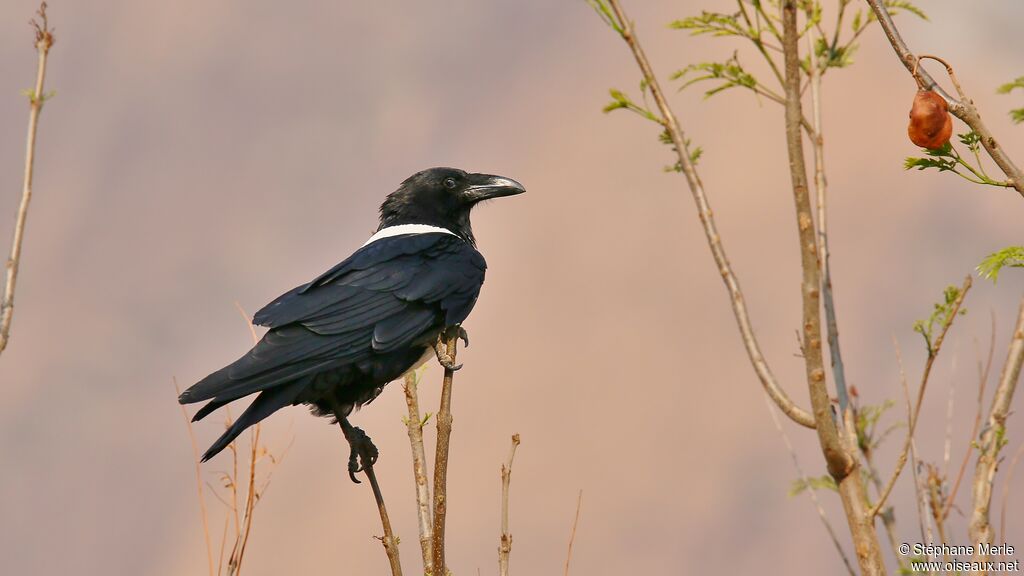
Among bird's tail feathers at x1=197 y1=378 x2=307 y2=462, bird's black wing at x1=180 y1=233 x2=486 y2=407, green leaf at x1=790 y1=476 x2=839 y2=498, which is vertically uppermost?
bird's black wing at x1=180 y1=233 x2=486 y2=407

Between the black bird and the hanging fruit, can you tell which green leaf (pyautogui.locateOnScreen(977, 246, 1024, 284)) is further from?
the black bird

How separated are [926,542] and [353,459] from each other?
2480 millimetres

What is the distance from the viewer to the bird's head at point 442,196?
6.06 meters

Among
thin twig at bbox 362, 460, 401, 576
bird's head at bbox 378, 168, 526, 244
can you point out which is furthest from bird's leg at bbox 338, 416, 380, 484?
bird's head at bbox 378, 168, 526, 244

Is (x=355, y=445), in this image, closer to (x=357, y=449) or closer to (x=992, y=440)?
(x=357, y=449)

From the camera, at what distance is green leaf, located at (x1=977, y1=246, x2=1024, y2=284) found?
348cm

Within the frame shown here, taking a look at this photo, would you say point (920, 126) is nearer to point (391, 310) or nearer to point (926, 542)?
point (926, 542)

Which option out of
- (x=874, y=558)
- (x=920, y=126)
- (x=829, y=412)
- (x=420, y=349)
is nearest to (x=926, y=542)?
(x=874, y=558)

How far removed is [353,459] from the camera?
15.5ft

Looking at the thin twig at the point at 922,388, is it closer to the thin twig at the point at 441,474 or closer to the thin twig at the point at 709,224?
the thin twig at the point at 709,224

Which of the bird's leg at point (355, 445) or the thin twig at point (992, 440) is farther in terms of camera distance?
the bird's leg at point (355, 445)

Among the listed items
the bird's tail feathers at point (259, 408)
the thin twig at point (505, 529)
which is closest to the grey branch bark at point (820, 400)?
the thin twig at point (505, 529)

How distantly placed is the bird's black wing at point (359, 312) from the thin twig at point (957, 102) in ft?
8.09

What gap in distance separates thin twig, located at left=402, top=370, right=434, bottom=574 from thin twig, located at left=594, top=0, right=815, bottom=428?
1356mm
